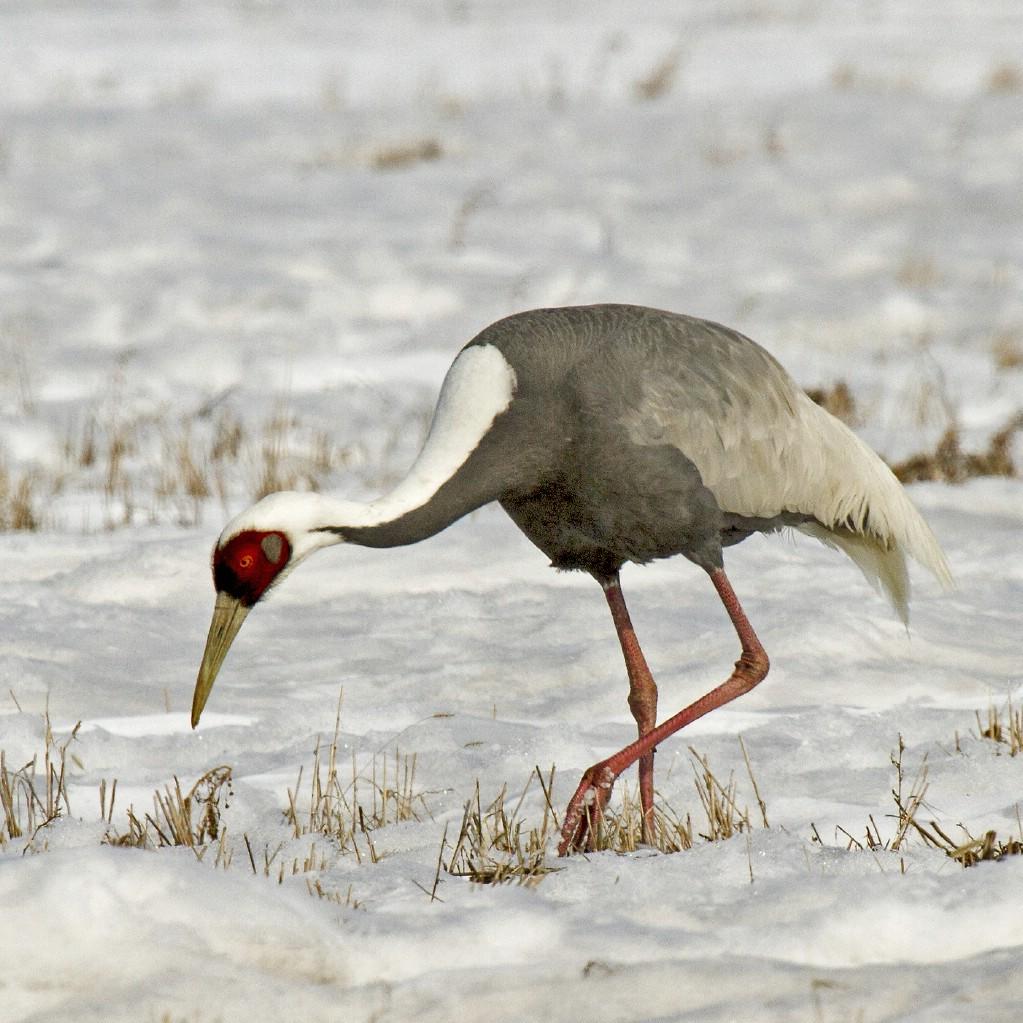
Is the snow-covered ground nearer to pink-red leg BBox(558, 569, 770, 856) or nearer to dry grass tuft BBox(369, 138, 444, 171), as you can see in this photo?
dry grass tuft BBox(369, 138, 444, 171)

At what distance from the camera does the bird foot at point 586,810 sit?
4.36 metres

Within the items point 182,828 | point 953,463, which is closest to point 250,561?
point 182,828

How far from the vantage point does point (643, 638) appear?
6586 millimetres

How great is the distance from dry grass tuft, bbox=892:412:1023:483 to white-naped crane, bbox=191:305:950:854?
3732 millimetres

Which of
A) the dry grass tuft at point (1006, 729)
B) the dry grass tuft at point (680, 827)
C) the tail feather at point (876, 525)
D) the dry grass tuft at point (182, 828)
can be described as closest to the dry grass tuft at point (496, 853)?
the dry grass tuft at point (680, 827)

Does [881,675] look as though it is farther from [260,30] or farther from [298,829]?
[260,30]

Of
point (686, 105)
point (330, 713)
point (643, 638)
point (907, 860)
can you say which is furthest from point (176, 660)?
point (686, 105)

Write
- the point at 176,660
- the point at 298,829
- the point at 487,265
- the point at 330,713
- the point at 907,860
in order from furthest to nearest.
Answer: the point at 487,265 → the point at 176,660 → the point at 330,713 → the point at 298,829 → the point at 907,860

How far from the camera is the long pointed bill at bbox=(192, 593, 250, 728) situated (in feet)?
15.2

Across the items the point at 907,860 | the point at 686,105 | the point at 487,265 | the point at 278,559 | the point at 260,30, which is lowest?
the point at 907,860

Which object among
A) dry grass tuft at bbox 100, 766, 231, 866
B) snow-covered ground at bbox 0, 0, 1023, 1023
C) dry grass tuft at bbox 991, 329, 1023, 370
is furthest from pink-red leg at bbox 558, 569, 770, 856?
dry grass tuft at bbox 991, 329, 1023, 370

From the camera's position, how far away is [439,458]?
4.69 metres

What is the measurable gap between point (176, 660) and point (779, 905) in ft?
11.2

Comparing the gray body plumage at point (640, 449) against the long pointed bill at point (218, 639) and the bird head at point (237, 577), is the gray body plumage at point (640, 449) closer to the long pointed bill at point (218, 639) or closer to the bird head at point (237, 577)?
the bird head at point (237, 577)
